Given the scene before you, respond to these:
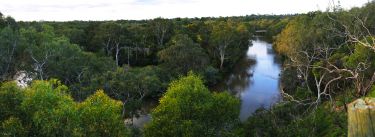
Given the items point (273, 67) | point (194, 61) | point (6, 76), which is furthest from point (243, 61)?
point (6, 76)

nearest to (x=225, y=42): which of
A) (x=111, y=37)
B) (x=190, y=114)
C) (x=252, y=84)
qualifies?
(x=252, y=84)

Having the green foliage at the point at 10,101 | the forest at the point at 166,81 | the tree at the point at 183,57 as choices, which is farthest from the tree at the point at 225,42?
the green foliage at the point at 10,101

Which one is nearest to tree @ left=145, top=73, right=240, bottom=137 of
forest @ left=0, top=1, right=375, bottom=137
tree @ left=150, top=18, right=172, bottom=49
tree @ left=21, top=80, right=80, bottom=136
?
forest @ left=0, top=1, right=375, bottom=137

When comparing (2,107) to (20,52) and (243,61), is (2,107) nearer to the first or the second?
(20,52)

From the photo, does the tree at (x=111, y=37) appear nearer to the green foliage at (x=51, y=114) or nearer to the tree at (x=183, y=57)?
the tree at (x=183, y=57)

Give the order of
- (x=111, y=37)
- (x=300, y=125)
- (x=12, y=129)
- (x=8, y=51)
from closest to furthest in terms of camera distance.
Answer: (x=12, y=129), (x=300, y=125), (x=8, y=51), (x=111, y=37)

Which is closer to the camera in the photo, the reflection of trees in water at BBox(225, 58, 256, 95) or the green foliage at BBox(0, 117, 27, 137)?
the green foliage at BBox(0, 117, 27, 137)

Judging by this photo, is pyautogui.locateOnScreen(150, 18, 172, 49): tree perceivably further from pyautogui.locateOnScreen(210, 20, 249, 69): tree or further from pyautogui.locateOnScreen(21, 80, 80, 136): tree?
pyautogui.locateOnScreen(21, 80, 80, 136): tree

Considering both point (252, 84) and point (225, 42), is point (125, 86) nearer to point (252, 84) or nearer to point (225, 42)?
point (252, 84)
